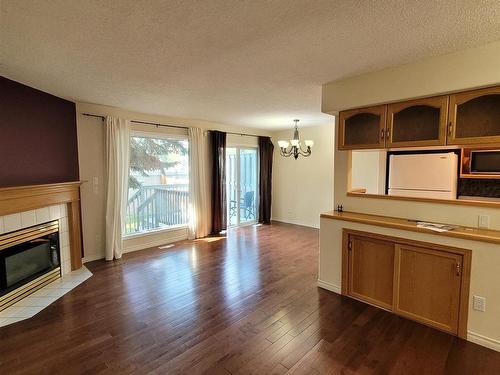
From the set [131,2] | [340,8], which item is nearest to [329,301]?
[340,8]

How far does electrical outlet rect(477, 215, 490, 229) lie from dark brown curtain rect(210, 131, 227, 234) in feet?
14.1

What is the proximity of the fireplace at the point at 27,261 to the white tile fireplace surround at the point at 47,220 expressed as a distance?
59mm

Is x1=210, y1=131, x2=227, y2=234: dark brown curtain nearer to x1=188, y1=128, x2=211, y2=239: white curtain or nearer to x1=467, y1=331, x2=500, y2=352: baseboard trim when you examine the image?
x1=188, y1=128, x2=211, y2=239: white curtain

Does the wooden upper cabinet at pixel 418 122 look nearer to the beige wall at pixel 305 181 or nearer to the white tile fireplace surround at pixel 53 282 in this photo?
the beige wall at pixel 305 181

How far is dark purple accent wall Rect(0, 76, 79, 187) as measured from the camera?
114 inches

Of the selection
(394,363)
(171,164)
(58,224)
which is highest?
(171,164)

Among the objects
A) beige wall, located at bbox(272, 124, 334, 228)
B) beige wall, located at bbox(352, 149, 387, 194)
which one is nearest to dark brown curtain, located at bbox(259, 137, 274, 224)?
beige wall, located at bbox(272, 124, 334, 228)

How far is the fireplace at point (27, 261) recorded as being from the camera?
9.35ft

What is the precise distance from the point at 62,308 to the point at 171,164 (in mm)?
2957

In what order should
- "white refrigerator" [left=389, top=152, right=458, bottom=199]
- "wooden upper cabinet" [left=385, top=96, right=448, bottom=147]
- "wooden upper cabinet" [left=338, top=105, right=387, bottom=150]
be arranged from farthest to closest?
"white refrigerator" [left=389, top=152, right=458, bottom=199]
"wooden upper cabinet" [left=338, top=105, right=387, bottom=150]
"wooden upper cabinet" [left=385, top=96, right=448, bottom=147]

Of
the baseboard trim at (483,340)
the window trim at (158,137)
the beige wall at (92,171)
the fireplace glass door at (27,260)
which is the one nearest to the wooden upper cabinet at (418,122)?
the baseboard trim at (483,340)

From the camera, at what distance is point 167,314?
2.67m

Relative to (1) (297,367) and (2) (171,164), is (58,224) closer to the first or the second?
(2) (171,164)

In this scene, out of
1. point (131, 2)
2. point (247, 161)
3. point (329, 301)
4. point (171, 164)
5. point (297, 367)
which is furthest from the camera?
point (247, 161)
